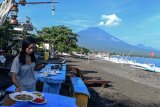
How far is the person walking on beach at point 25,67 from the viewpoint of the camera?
6.49 m

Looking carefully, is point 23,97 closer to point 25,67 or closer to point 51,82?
point 25,67

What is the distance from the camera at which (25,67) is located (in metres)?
6.72

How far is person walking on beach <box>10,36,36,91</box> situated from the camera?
6.49m

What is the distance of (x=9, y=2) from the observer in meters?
10.7

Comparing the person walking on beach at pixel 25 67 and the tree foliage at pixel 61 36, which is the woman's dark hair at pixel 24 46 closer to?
the person walking on beach at pixel 25 67

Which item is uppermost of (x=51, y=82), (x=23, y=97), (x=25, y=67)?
(x=25, y=67)

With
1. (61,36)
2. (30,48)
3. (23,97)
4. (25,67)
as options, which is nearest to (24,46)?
(30,48)

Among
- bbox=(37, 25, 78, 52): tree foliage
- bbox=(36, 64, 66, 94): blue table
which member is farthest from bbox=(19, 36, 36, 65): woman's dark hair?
bbox=(37, 25, 78, 52): tree foliage

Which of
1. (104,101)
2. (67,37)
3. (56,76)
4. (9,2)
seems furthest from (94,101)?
(67,37)

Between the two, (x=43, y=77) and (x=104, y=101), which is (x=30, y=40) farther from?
(x=104, y=101)

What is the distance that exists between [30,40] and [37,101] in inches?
55.3

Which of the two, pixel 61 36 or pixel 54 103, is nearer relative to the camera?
pixel 54 103

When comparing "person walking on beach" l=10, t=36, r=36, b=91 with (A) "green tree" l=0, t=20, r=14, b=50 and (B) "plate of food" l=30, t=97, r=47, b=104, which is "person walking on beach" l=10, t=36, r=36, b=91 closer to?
(B) "plate of food" l=30, t=97, r=47, b=104

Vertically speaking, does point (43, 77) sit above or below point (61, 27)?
below
